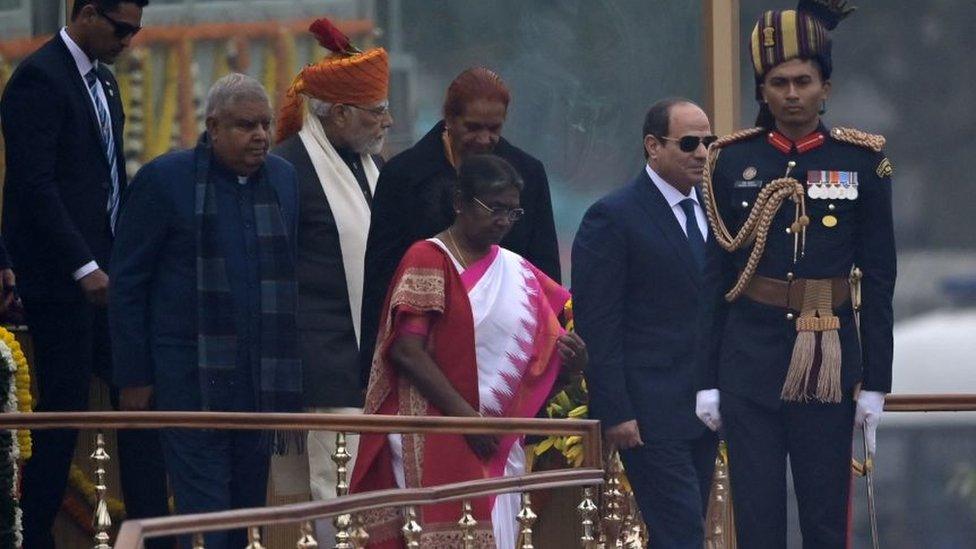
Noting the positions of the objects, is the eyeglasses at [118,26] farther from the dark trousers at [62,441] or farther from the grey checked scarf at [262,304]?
the dark trousers at [62,441]

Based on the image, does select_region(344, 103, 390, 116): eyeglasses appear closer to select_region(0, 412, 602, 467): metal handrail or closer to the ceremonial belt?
select_region(0, 412, 602, 467): metal handrail

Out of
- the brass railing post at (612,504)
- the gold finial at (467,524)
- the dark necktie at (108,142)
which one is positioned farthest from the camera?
the dark necktie at (108,142)

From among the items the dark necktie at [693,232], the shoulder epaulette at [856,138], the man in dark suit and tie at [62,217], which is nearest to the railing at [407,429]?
the man in dark suit and tie at [62,217]

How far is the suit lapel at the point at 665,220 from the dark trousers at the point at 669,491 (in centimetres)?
62

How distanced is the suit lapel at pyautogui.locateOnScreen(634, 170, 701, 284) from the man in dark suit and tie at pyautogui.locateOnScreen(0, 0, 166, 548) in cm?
200

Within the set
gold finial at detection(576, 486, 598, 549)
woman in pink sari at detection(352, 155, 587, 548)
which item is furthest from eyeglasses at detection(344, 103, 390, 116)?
gold finial at detection(576, 486, 598, 549)

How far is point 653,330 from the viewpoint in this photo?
31.7 feet

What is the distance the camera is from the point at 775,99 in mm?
8531

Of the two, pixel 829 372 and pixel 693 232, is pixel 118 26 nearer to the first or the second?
pixel 693 232

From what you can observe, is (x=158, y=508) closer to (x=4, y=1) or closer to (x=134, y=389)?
(x=134, y=389)

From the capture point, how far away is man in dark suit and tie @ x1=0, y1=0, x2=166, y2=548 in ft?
32.4

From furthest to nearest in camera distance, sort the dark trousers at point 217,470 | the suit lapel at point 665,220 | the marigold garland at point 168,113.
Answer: the marigold garland at point 168,113 < the suit lapel at point 665,220 < the dark trousers at point 217,470

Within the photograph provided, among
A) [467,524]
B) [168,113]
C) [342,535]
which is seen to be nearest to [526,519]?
[467,524]

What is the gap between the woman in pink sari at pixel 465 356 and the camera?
29.2 ft
